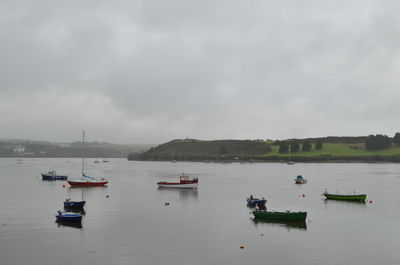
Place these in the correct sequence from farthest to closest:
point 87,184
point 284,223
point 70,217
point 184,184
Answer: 1. point 87,184
2. point 184,184
3. point 284,223
4. point 70,217

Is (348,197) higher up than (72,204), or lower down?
lower down

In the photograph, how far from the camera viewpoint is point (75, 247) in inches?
1550

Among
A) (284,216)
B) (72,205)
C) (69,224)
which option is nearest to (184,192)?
(72,205)

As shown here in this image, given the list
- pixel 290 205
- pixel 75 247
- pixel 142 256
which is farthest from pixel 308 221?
pixel 75 247

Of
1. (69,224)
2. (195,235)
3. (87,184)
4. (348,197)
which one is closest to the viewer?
(195,235)

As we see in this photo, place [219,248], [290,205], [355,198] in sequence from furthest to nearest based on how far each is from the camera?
[355,198], [290,205], [219,248]

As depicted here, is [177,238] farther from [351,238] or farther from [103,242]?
[351,238]

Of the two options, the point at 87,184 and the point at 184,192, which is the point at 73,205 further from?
the point at 87,184

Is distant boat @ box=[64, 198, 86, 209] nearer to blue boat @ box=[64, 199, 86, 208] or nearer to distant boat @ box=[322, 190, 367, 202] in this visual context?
blue boat @ box=[64, 199, 86, 208]

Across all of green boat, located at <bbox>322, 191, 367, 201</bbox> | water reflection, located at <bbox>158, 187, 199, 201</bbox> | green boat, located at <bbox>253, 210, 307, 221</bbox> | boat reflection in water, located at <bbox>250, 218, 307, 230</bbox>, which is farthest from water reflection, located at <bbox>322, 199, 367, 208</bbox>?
water reflection, located at <bbox>158, 187, 199, 201</bbox>

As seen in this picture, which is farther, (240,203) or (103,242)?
(240,203)

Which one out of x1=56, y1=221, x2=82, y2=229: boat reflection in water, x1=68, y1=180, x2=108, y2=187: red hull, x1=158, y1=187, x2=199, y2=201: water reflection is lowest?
x1=158, y1=187, x2=199, y2=201: water reflection

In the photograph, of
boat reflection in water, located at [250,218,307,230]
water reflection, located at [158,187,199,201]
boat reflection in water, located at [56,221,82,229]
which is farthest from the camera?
water reflection, located at [158,187,199,201]

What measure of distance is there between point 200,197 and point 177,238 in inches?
1565
